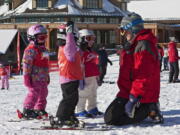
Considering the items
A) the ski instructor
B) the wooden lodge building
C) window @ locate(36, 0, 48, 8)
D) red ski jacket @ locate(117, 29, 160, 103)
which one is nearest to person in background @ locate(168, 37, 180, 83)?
the ski instructor

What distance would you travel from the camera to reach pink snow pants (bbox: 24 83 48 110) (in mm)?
6754

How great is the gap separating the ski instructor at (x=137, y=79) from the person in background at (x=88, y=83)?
95cm

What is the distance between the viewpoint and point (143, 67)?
562cm

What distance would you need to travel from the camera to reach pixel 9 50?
33.1 metres

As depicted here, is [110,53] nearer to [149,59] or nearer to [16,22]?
[16,22]

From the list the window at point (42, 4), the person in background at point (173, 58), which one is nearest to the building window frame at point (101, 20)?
the window at point (42, 4)

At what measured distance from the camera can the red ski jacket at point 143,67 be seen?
5582 millimetres

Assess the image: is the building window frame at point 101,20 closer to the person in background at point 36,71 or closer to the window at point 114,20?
the window at point 114,20

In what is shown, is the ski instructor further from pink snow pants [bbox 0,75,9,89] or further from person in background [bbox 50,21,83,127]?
pink snow pants [bbox 0,75,9,89]

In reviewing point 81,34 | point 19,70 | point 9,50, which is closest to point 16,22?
point 9,50

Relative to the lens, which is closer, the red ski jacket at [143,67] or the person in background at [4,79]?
the red ski jacket at [143,67]

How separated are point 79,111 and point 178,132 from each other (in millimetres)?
2011

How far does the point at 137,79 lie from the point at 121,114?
1.95 feet

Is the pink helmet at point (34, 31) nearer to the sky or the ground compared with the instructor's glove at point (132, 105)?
nearer to the sky
